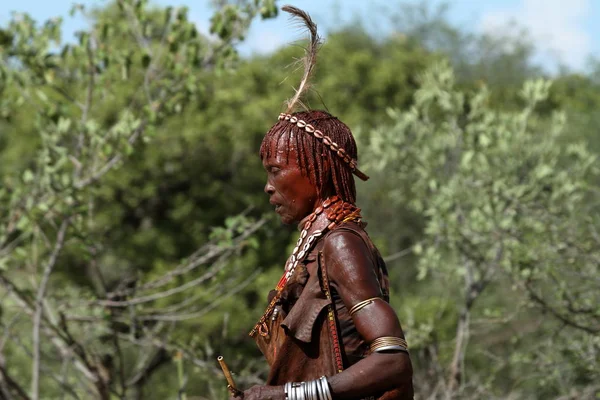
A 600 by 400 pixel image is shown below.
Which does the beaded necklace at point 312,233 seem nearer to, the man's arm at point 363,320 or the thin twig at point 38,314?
the man's arm at point 363,320

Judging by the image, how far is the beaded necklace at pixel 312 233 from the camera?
3.27 m

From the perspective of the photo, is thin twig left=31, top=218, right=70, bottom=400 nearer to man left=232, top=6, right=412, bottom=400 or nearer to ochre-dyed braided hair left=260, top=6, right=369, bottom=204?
man left=232, top=6, right=412, bottom=400

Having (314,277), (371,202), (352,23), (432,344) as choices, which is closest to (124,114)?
(432,344)

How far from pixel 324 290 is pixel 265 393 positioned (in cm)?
37

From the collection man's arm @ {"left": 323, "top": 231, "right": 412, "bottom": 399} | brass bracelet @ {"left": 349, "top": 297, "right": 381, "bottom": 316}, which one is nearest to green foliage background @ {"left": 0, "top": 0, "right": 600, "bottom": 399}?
man's arm @ {"left": 323, "top": 231, "right": 412, "bottom": 399}

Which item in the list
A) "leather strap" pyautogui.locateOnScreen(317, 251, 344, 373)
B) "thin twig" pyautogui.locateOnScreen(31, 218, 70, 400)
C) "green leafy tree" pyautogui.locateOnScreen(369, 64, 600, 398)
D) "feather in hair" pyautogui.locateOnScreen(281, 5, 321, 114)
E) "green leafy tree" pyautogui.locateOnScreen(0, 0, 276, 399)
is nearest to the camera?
"leather strap" pyautogui.locateOnScreen(317, 251, 344, 373)

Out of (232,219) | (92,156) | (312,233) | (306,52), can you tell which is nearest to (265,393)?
(312,233)

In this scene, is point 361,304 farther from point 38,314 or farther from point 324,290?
point 38,314

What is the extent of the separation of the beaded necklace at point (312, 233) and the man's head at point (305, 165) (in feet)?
0.13

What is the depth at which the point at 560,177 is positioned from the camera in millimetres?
8508

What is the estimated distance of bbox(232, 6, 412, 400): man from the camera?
296cm

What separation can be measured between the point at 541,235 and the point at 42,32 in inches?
164

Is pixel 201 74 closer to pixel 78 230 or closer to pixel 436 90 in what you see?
pixel 78 230

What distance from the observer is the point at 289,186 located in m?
3.33
